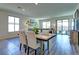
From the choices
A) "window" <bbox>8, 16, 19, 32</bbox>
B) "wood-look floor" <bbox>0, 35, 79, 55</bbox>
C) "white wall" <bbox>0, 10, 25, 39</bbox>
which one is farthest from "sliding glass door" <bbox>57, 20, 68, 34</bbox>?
"wood-look floor" <bbox>0, 35, 79, 55</bbox>

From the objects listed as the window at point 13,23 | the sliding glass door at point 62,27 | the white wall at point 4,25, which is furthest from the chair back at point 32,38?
the sliding glass door at point 62,27

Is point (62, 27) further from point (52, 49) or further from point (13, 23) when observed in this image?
point (52, 49)

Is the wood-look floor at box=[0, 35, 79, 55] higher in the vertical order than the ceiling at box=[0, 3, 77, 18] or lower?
lower

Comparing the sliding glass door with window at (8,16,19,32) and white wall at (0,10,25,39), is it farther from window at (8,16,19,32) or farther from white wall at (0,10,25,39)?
white wall at (0,10,25,39)

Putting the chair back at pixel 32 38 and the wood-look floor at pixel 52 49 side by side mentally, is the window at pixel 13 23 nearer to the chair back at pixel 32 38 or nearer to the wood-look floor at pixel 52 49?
the wood-look floor at pixel 52 49

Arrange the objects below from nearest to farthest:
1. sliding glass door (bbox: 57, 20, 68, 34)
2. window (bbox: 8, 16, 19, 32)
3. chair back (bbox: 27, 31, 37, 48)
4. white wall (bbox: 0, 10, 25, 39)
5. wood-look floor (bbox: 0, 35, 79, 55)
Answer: chair back (bbox: 27, 31, 37, 48) < wood-look floor (bbox: 0, 35, 79, 55) < white wall (bbox: 0, 10, 25, 39) < window (bbox: 8, 16, 19, 32) < sliding glass door (bbox: 57, 20, 68, 34)

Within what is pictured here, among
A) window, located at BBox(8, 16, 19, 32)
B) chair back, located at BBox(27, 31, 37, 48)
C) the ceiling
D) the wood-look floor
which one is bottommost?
the wood-look floor

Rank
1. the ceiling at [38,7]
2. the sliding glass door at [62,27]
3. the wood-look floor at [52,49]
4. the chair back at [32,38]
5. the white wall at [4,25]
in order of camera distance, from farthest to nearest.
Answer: the sliding glass door at [62,27] → the white wall at [4,25] → the ceiling at [38,7] → the wood-look floor at [52,49] → the chair back at [32,38]

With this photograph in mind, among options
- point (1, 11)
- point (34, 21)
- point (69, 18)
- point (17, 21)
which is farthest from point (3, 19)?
point (69, 18)

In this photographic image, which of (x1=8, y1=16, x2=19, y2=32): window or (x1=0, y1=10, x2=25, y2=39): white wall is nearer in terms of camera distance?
(x1=0, y1=10, x2=25, y2=39): white wall

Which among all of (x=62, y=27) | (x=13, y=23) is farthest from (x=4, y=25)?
(x=62, y=27)

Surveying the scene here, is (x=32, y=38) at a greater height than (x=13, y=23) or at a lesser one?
lesser

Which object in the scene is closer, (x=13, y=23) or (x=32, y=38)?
(x=32, y=38)
